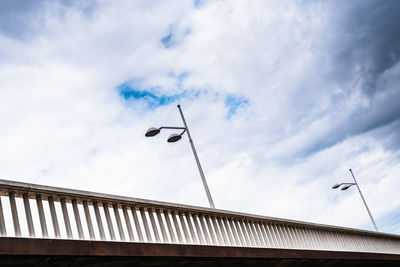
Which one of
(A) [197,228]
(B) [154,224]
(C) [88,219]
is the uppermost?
(C) [88,219]

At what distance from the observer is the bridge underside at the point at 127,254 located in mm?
6039

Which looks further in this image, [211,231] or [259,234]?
[259,234]

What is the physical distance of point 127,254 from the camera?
7246 millimetres

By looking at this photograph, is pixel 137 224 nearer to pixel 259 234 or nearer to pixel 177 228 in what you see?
pixel 177 228

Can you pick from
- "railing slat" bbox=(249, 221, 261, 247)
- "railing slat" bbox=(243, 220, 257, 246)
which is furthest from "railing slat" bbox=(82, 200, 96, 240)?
"railing slat" bbox=(249, 221, 261, 247)

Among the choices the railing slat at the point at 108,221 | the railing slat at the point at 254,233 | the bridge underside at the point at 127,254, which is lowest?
the bridge underside at the point at 127,254

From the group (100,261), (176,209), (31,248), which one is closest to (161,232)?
(176,209)

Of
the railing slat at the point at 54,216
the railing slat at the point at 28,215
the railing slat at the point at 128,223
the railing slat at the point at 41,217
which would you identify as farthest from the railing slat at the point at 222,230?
the railing slat at the point at 28,215

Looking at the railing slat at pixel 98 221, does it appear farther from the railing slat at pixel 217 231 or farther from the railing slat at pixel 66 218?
the railing slat at pixel 217 231

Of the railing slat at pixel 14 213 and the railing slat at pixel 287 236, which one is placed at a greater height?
the railing slat at pixel 14 213

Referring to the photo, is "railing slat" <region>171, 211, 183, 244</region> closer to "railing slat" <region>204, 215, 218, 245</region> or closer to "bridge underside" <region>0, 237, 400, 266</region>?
"bridge underside" <region>0, 237, 400, 266</region>

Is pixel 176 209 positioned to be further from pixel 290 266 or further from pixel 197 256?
pixel 290 266

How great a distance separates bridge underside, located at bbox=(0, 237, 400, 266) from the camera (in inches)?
238

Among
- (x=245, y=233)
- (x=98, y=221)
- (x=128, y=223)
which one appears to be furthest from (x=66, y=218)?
(x=245, y=233)
